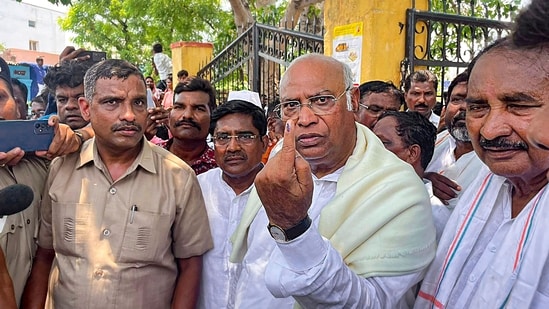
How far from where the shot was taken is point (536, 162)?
1.39 meters

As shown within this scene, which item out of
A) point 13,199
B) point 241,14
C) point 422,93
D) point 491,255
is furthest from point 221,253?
point 241,14

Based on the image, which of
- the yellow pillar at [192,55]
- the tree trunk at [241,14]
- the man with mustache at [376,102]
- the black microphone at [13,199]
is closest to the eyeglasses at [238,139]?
the man with mustache at [376,102]

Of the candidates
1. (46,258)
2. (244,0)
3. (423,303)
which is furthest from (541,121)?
(244,0)

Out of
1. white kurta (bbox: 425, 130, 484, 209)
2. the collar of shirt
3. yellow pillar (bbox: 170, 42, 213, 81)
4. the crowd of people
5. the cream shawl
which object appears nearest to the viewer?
the crowd of people

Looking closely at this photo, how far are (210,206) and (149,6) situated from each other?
12.5 metres

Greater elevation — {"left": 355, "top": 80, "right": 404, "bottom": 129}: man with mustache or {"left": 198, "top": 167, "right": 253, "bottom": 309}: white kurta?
{"left": 355, "top": 80, "right": 404, "bottom": 129}: man with mustache

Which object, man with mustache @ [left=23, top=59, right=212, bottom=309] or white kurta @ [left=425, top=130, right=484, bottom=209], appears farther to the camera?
white kurta @ [left=425, top=130, right=484, bottom=209]

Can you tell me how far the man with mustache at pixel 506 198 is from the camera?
1305mm

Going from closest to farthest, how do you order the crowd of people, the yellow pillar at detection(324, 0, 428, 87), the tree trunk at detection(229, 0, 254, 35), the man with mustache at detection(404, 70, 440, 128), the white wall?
the crowd of people → the man with mustache at detection(404, 70, 440, 128) → the yellow pillar at detection(324, 0, 428, 87) → the tree trunk at detection(229, 0, 254, 35) → the white wall

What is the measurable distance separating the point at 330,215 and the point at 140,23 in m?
16.5

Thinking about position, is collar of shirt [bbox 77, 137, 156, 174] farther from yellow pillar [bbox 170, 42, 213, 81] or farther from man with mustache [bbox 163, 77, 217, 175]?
yellow pillar [bbox 170, 42, 213, 81]

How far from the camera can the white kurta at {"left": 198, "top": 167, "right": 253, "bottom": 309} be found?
223cm

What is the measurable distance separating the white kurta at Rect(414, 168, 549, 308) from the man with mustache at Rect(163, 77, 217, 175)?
1791 millimetres

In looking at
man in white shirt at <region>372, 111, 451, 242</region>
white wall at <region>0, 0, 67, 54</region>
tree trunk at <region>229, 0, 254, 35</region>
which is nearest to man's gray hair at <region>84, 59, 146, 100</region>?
man in white shirt at <region>372, 111, 451, 242</region>
